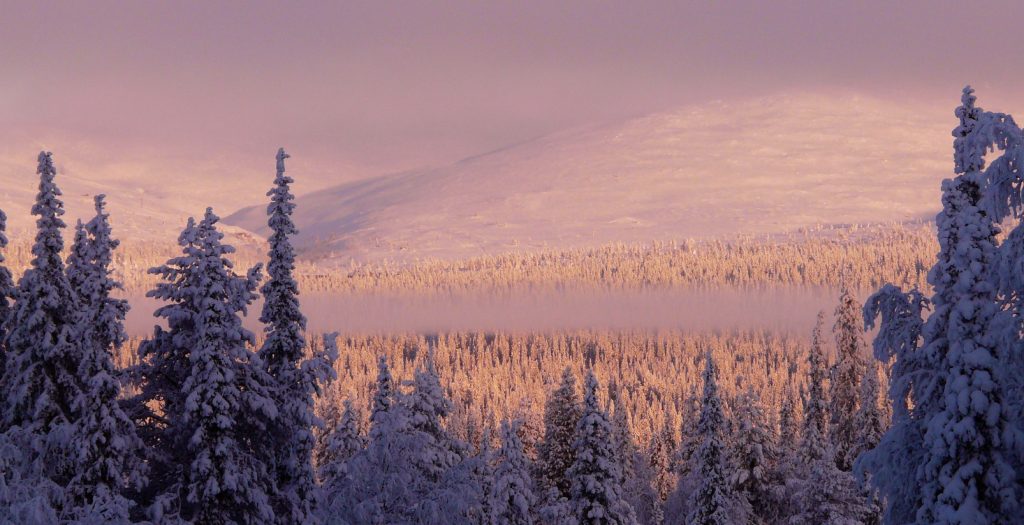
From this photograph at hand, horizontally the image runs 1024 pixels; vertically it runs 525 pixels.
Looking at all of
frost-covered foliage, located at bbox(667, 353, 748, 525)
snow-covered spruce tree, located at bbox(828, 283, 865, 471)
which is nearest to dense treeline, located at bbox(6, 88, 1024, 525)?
frost-covered foliage, located at bbox(667, 353, 748, 525)

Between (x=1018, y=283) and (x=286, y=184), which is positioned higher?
(x=286, y=184)

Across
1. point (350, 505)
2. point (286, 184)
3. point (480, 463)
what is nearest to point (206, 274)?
point (286, 184)

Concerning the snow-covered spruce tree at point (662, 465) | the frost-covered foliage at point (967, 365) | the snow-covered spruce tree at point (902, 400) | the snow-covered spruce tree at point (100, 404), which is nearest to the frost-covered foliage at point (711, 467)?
the snow-covered spruce tree at point (902, 400)

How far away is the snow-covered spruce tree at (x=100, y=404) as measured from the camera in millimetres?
22234

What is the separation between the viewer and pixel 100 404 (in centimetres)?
2245

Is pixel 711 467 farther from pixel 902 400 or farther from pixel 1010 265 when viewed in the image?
pixel 1010 265

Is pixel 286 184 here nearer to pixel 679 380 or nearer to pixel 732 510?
pixel 732 510

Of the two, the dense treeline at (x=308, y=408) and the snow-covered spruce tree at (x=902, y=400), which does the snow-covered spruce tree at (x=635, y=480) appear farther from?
the snow-covered spruce tree at (x=902, y=400)

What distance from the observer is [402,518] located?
24.7m

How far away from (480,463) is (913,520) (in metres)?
11.3

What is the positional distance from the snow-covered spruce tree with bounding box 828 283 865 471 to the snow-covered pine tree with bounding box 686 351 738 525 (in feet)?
16.2

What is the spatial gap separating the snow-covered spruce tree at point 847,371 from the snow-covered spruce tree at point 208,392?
25253mm

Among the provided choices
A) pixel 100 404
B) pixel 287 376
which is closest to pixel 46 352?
pixel 100 404

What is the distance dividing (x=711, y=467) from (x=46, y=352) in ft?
87.2
